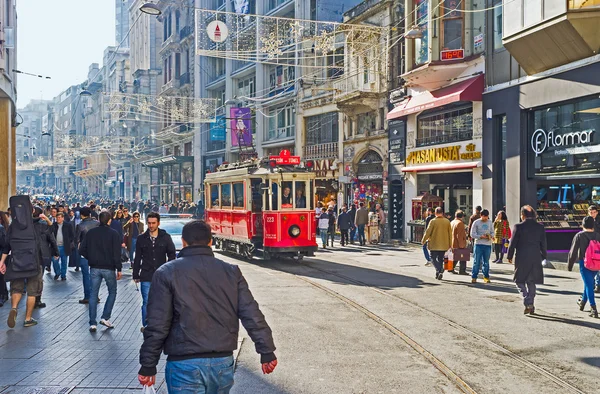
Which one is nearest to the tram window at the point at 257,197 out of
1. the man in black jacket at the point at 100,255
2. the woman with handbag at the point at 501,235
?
the woman with handbag at the point at 501,235

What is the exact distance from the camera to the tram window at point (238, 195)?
19.3 metres

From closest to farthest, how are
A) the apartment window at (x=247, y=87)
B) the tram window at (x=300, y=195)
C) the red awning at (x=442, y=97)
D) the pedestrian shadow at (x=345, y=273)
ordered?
1. the pedestrian shadow at (x=345, y=273)
2. the tram window at (x=300, y=195)
3. the red awning at (x=442, y=97)
4. the apartment window at (x=247, y=87)

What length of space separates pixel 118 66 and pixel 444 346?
80.6 m

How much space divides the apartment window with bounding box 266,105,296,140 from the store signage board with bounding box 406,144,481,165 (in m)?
12.7

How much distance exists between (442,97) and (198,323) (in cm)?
2044

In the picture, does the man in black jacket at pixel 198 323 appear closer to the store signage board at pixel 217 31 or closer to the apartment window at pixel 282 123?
the store signage board at pixel 217 31

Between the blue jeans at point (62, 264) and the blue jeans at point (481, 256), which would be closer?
the blue jeans at point (481, 256)

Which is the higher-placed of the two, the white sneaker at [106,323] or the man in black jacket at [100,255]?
the man in black jacket at [100,255]

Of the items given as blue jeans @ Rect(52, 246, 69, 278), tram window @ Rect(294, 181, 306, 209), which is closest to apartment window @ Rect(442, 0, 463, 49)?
tram window @ Rect(294, 181, 306, 209)

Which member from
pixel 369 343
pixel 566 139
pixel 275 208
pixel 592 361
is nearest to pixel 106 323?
pixel 369 343

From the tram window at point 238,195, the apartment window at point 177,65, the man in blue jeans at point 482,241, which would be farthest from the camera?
the apartment window at point 177,65

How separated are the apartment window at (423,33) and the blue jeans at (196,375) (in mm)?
20728

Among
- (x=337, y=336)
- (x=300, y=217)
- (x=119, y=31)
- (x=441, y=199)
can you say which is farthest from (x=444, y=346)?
(x=119, y=31)

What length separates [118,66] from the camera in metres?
82.0
